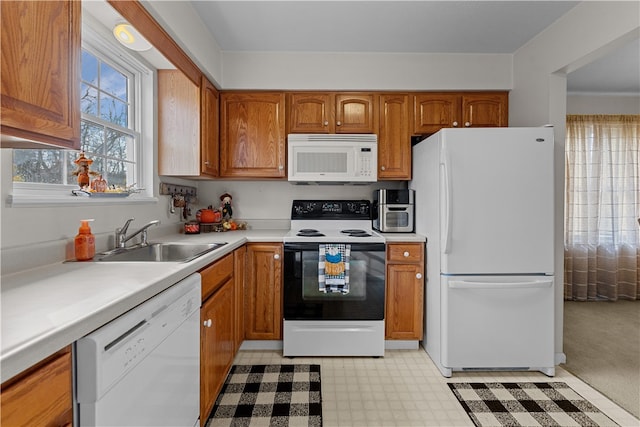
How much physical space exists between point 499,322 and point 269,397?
61.4 inches

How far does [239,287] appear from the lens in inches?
93.4

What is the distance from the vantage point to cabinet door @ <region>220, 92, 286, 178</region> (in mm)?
2873

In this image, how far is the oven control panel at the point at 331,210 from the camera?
3107 millimetres

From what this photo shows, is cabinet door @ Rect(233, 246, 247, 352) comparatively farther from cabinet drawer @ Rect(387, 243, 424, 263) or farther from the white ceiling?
the white ceiling

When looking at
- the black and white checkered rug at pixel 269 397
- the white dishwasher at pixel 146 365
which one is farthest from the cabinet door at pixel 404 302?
the white dishwasher at pixel 146 365

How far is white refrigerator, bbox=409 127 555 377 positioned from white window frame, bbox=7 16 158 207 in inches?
80.4

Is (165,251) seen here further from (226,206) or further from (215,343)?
(226,206)

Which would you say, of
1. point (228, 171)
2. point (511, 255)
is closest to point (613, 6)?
point (511, 255)

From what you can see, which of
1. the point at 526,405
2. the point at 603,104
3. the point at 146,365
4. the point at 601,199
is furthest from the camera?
the point at 603,104

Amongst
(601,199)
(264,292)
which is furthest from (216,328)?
(601,199)

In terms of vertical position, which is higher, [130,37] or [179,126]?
[130,37]

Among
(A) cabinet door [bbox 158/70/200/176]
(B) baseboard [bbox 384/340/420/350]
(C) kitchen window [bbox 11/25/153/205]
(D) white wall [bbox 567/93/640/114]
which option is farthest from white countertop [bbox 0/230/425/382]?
(D) white wall [bbox 567/93/640/114]

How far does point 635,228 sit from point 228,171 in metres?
4.52

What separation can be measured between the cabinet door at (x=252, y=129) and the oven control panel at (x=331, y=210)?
0.45m
